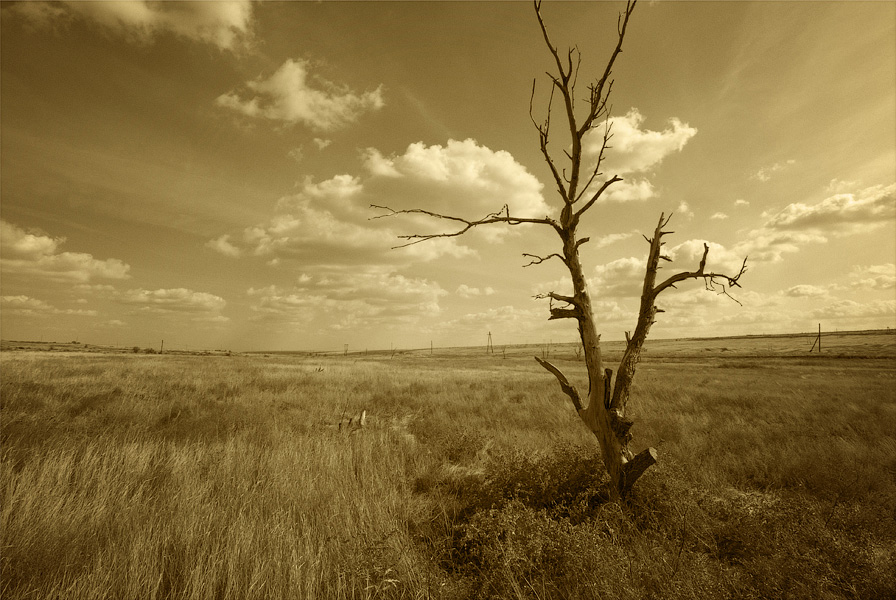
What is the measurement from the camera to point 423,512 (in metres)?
5.21

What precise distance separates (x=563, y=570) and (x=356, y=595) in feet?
6.37

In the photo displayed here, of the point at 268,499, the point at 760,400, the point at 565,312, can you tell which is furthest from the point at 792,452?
the point at 268,499

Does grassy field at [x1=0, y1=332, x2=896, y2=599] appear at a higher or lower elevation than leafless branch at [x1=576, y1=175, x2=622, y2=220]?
lower

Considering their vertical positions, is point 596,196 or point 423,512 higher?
point 596,196

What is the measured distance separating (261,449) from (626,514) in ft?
21.1

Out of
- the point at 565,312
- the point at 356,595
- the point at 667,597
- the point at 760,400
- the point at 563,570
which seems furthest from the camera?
the point at 760,400

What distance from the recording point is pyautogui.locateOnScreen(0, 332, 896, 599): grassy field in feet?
11.0

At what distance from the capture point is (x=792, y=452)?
7.70m

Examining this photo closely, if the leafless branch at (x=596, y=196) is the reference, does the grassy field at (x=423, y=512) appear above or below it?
below

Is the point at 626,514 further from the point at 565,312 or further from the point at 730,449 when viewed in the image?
the point at 730,449

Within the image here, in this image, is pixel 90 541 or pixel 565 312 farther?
pixel 565 312

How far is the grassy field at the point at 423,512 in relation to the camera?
3342mm

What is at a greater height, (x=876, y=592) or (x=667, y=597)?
(x=667, y=597)

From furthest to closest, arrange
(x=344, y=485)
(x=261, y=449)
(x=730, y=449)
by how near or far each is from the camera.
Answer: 1. (x=730, y=449)
2. (x=261, y=449)
3. (x=344, y=485)
